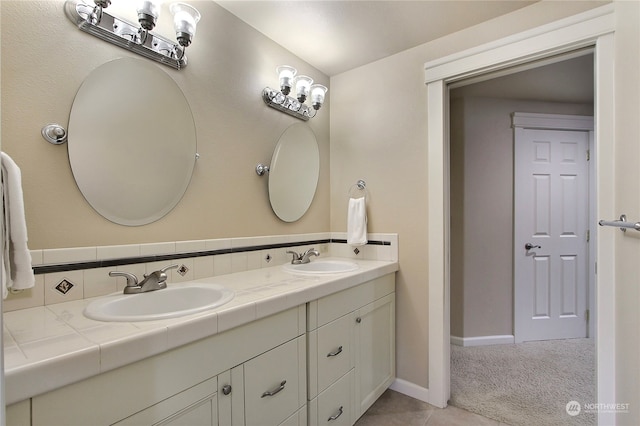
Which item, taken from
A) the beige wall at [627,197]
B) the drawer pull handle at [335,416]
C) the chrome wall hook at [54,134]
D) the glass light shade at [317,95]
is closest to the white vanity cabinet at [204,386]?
the drawer pull handle at [335,416]

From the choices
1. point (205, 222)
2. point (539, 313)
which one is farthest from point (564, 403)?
point (205, 222)

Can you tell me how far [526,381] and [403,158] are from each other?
1774 millimetres

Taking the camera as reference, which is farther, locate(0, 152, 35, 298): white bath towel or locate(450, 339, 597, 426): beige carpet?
locate(450, 339, 597, 426): beige carpet

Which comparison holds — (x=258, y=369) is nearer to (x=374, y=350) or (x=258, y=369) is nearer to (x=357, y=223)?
(x=374, y=350)

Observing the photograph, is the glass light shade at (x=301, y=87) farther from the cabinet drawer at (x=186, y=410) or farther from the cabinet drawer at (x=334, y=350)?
the cabinet drawer at (x=186, y=410)

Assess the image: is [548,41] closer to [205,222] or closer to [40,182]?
[205,222]

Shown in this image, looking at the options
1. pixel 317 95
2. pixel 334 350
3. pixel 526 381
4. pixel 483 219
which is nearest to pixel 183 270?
pixel 334 350

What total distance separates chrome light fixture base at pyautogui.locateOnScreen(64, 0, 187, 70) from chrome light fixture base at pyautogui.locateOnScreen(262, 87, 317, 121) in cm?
53

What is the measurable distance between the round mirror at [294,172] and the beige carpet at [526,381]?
1.62 meters

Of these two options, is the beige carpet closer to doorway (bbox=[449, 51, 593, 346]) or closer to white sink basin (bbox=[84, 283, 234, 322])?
doorway (bbox=[449, 51, 593, 346])

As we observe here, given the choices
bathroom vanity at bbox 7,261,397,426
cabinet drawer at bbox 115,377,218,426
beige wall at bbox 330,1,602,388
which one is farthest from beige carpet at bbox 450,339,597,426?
cabinet drawer at bbox 115,377,218,426

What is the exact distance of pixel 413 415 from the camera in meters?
1.77

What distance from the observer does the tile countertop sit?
63 cm

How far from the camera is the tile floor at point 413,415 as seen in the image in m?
1.69
